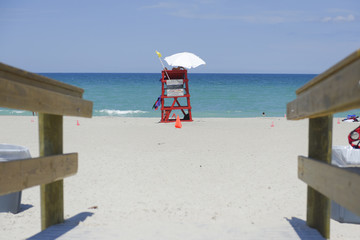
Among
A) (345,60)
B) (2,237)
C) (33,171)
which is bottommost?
(2,237)

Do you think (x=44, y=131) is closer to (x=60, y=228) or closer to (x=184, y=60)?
(x=60, y=228)

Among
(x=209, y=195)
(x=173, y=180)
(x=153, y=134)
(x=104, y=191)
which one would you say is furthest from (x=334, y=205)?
(x=153, y=134)

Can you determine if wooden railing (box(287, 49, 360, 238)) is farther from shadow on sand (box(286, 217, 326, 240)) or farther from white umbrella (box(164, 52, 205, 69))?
white umbrella (box(164, 52, 205, 69))

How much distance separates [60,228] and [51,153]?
698mm

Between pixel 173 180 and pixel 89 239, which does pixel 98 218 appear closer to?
pixel 89 239

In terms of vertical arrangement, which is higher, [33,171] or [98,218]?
[33,171]

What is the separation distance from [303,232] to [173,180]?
9.03 feet

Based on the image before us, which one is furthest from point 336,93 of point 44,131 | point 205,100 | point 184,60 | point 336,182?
point 205,100

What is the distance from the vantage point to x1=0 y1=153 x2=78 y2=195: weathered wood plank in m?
2.41

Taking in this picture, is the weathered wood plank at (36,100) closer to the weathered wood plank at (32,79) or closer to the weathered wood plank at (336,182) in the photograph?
the weathered wood plank at (32,79)

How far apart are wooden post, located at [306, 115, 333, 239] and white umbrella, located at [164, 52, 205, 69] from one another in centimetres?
1202

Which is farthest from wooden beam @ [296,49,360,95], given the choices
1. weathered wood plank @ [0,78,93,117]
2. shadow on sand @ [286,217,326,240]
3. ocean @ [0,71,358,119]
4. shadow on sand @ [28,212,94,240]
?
ocean @ [0,71,358,119]

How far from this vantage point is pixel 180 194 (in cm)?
510

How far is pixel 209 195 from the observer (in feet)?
16.6
